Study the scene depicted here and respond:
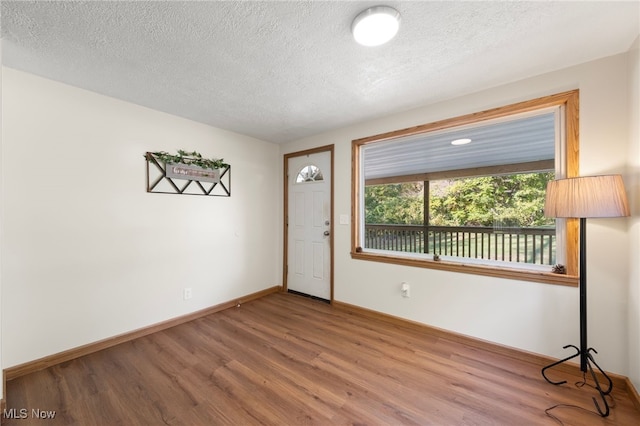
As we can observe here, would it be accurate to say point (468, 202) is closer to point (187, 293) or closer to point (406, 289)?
point (406, 289)

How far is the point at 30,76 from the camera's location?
198cm

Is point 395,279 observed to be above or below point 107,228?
below

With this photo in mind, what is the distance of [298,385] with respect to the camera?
5.92 feet

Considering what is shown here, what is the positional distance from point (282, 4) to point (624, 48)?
2.36m

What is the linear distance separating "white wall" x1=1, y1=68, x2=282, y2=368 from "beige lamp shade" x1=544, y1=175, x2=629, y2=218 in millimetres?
A: 3379

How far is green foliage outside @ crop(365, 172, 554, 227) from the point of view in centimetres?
240

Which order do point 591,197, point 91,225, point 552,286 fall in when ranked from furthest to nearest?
point 91,225 → point 552,286 → point 591,197

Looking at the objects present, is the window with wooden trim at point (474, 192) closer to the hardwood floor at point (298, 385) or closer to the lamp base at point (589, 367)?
the lamp base at point (589, 367)

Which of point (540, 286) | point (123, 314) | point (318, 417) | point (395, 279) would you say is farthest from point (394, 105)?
point (123, 314)

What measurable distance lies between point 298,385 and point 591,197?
7.71 feet

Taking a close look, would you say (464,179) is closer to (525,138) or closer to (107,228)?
(525,138)

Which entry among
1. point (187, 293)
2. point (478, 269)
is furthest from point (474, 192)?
point (187, 293)

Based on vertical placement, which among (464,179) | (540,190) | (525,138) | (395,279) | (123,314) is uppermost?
(525,138)

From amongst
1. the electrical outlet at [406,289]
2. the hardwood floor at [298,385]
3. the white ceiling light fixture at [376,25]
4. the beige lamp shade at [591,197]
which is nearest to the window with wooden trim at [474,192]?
the electrical outlet at [406,289]
